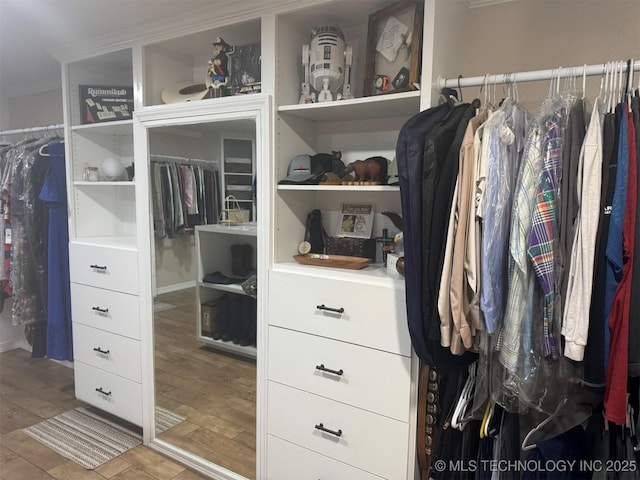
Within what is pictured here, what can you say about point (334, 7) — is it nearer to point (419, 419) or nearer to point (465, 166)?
point (465, 166)

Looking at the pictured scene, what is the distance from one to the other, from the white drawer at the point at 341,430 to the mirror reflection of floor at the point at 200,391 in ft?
1.00

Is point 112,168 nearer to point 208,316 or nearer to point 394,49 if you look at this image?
point 208,316

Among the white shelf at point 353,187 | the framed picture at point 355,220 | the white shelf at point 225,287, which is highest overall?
the white shelf at point 353,187

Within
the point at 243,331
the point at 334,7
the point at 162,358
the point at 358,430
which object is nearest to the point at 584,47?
the point at 334,7

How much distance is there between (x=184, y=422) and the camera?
7.62ft

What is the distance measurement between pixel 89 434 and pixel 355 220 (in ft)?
6.50

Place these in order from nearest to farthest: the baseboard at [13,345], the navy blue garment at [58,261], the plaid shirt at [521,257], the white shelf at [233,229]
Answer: the plaid shirt at [521,257], the white shelf at [233,229], the navy blue garment at [58,261], the baseboard at [13,345]

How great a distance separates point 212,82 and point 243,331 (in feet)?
3.98

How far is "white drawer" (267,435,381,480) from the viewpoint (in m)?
1.66

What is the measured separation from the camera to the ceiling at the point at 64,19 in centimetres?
182

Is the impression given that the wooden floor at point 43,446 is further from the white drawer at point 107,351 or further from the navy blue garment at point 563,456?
Answer: the navy blue garment at point 563,456

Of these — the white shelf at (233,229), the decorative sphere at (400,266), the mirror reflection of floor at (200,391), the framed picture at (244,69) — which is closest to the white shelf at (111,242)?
the mirror reflection of floor at (200,391)

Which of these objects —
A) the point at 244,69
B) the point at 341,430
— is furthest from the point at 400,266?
the point at 244,69

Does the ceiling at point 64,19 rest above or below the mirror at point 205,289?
above
